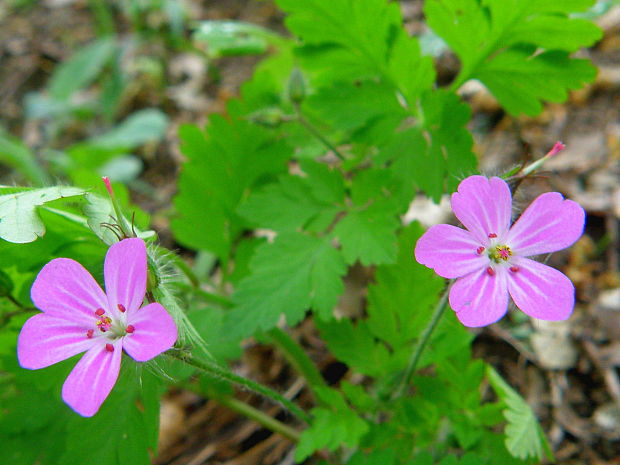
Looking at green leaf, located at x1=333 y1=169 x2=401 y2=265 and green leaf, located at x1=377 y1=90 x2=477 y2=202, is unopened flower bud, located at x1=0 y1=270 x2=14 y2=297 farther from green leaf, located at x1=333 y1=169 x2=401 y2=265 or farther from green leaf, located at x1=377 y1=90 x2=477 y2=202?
green leaf, located at x1=377 y1=90 x2=477 y2=202

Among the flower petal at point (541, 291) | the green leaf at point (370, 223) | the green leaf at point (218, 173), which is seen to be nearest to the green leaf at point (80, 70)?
the green leaf at point (218, 173)

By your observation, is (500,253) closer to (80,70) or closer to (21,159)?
(21,159)

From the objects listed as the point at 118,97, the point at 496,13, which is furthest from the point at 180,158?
the point at 496,13

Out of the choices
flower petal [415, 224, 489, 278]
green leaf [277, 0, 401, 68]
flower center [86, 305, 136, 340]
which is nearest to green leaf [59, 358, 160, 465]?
flower center [86, 305, 136, 340]

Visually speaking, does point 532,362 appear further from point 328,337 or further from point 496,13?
point 496,13

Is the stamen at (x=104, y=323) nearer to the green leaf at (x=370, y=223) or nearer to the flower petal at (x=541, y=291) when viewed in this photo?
the green leaf at (x=370, y=223)
